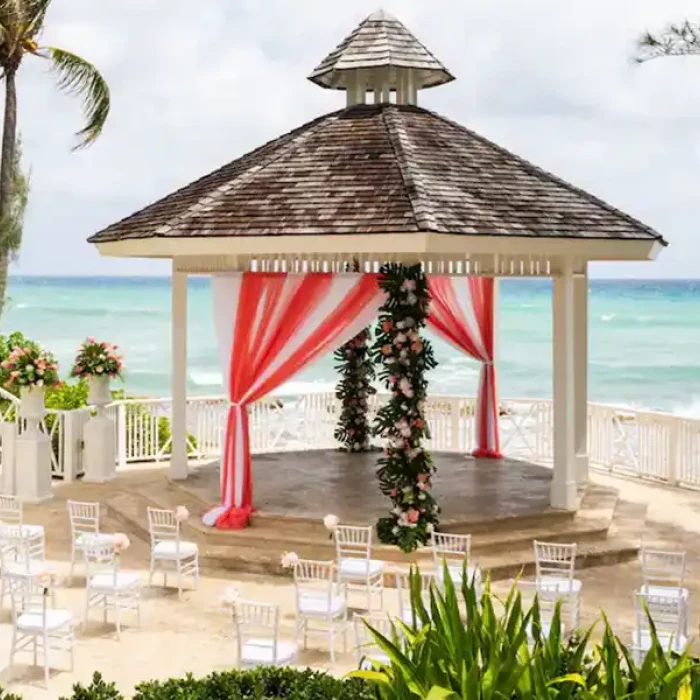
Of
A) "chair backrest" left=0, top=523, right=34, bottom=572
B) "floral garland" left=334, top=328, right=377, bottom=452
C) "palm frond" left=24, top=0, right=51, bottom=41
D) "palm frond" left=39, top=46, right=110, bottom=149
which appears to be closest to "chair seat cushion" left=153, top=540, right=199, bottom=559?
"chair backrest" left=0, top=523, right=34, bottom=572

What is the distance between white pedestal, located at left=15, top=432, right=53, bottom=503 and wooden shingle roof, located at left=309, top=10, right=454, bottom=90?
21.3ft

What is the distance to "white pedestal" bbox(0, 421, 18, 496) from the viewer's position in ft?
50.4

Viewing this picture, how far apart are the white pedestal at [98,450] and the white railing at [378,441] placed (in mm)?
301

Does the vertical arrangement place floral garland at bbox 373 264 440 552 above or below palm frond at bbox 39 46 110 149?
below

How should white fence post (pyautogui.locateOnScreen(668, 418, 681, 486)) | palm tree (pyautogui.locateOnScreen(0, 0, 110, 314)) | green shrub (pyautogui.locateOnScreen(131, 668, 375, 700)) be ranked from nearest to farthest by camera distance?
green shrub (pyautogui.locateOnScreen(131, 668, 375, 700))
white fence post (pyautogui.locateOnScreen(668, 418, 681, 486))
palm tree (pyautogui.locateOnScreen(0, 0, 110, 314))

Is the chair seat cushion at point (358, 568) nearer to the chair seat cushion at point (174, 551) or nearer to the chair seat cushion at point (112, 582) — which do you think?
the chair seat cushion at point (174, 551)

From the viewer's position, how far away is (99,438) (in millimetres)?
16250

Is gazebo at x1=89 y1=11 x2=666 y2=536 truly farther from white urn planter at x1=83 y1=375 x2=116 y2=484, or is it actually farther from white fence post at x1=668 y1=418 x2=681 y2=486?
white urn planter at x1=83 y1=375 x2=116 y2=484

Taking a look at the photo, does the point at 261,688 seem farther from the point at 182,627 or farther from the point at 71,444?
the point at 71,444

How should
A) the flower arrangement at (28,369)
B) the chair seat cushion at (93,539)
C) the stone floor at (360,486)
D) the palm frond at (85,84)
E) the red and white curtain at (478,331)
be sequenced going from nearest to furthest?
the chair seat cushion at (93,539)
the stone floor at (360,486)
the flower arrangement at (28,369)
the red and white curtain at (478,331)
the palm frond at (85,84)

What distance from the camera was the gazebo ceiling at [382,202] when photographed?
11.7m

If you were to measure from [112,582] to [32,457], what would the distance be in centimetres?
592

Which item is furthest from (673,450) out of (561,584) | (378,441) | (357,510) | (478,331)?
(561,584)

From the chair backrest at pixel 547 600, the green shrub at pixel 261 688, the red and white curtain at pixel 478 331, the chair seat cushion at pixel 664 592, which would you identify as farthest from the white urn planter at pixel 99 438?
the green shrub at pixel 261 688
